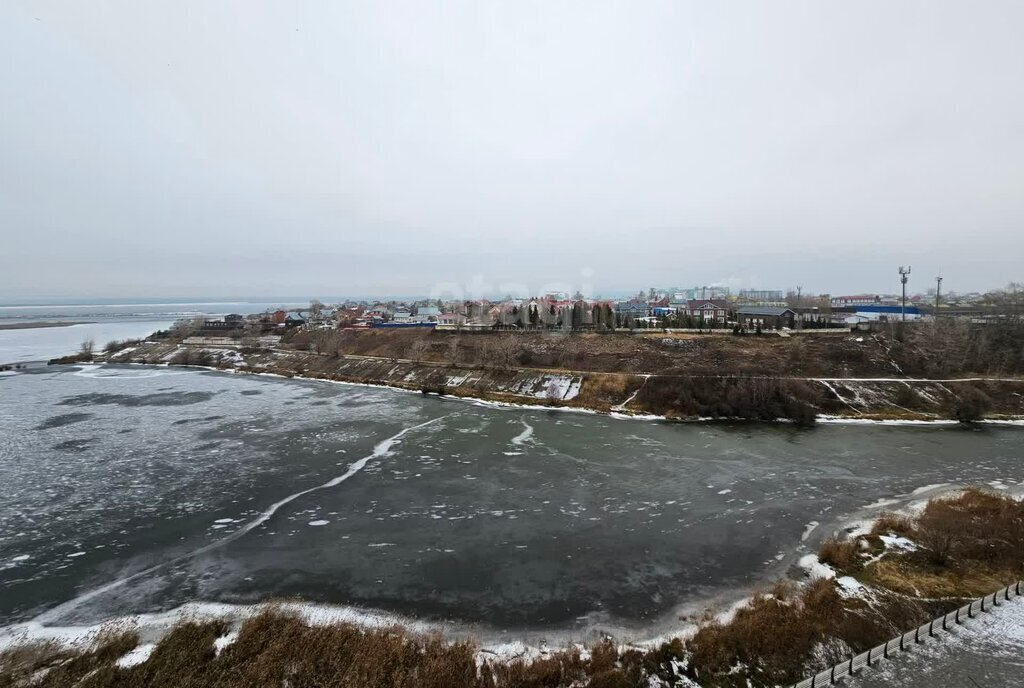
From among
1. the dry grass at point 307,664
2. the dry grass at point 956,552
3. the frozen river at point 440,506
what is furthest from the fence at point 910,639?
the frozen river at point 440,506

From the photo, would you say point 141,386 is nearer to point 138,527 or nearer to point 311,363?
point 311,363

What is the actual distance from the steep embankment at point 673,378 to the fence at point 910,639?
61.1 feet

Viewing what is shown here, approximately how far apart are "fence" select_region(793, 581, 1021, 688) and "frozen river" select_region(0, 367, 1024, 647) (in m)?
2.89

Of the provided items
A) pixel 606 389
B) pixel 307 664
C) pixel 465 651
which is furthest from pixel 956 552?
pixel 606 389

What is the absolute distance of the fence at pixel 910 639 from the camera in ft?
24.6

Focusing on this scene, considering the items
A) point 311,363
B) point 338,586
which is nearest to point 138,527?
point 338,586

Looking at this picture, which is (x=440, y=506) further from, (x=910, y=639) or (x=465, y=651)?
(x=910, y=639)

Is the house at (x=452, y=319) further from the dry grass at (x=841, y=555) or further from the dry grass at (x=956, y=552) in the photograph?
the dry grass at (x=956, y=552)

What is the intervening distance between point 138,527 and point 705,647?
635 inches

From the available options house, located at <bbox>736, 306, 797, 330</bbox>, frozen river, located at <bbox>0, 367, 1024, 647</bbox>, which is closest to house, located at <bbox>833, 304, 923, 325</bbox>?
house, located at <bbox>736, 306, 797, 330</bbox>

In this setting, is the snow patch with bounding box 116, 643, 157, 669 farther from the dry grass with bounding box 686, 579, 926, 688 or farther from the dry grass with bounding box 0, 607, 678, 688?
the dry grass with bounding box 686, 579, 926, 688

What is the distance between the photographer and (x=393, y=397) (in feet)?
115

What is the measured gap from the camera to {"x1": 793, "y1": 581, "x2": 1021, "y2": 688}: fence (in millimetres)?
7504

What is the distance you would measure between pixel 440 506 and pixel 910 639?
40.2ft
